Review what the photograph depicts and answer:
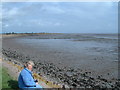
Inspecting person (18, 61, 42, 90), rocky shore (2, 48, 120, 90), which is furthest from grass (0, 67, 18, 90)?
rocky shore (2, 48, 120, 90)

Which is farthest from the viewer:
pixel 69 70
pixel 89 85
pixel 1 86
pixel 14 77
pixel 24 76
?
pixel 69 70

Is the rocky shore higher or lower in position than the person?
lower

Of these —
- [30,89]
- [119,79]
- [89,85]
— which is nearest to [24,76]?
[30,89]

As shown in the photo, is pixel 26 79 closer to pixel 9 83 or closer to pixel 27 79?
pixel 27 79

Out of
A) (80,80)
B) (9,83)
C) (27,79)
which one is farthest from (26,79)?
(80,80)

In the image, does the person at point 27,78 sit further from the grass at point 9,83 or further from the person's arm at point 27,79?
the grass at point 9,83

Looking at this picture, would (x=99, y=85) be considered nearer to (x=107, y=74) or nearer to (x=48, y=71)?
(x=107, y=74)

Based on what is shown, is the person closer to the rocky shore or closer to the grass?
the grass

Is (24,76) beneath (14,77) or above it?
above

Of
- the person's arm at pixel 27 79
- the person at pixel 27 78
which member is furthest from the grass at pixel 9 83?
the person's arm at pixel 27 79

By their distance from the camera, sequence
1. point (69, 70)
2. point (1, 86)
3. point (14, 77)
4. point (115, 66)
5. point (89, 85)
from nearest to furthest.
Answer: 1. point (1, 86)
2. point (14, 77)
3. point (89, 85)
4. point (69, 70)
5. point (115, 66)

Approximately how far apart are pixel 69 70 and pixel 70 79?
3094 mm

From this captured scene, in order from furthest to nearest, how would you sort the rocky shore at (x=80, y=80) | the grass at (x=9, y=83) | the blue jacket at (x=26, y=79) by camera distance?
the rocky shore at (x=80, y=80), the grass at (x=9, y=83), the blue jacket at (x=26, y=79)

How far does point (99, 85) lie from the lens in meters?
12.4
